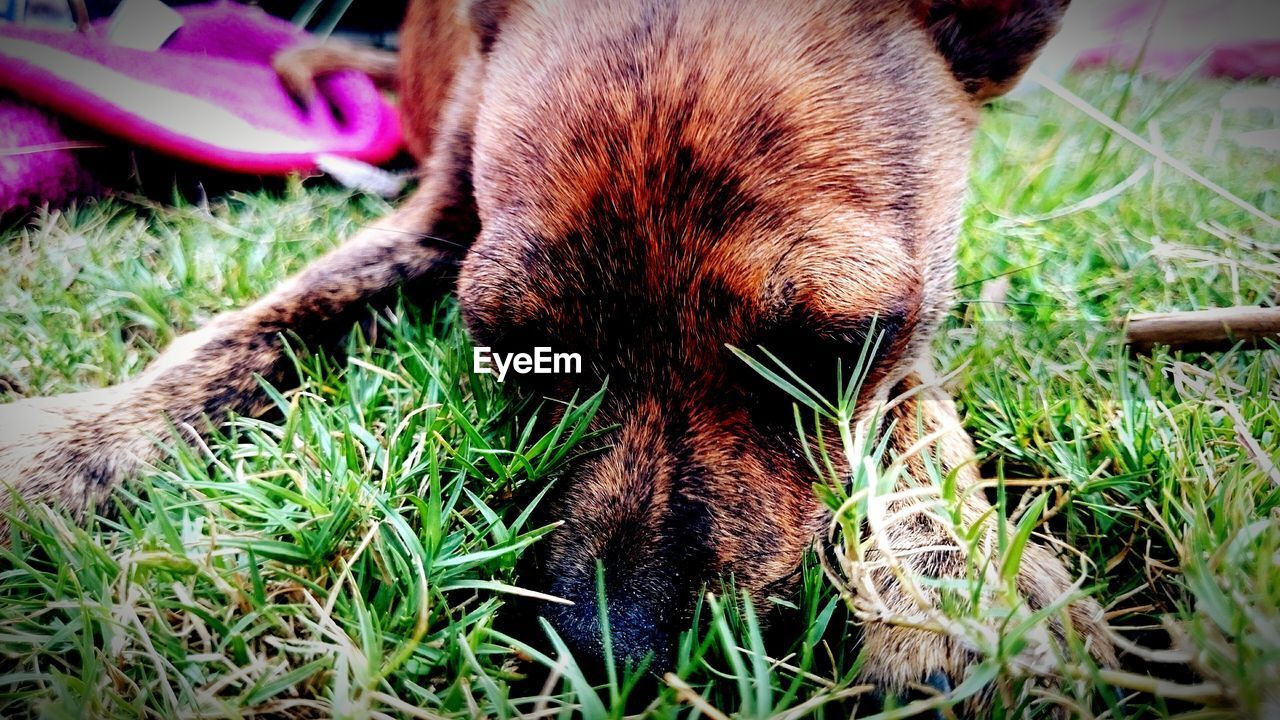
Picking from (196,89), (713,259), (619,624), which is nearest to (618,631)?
(619,624)

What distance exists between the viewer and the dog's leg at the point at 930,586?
1144 millimetres

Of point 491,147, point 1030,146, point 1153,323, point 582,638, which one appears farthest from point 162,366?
point 1030,146

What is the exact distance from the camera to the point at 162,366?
185 cm

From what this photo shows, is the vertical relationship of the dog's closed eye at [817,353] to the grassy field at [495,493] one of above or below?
above

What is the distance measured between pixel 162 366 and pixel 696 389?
4.68 feet

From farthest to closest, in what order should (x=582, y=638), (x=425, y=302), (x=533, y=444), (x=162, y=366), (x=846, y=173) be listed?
(x=425, y=302) < (x=162, y=366) < (x=533, y=444) < (x=846, y=173) < (x=582, y=638)

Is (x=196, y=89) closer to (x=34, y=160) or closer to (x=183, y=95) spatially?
(x=183, y=95)

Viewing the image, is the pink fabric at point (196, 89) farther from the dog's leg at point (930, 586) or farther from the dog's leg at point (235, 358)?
the dog's leg at point (930, 586)

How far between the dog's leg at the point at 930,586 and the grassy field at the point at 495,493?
52mm

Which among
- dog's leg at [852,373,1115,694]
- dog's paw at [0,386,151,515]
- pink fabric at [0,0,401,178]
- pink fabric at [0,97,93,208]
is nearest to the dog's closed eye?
dog's leg at [852,373,1115,694]

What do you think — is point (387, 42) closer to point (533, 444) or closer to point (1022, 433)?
point (533, 444)

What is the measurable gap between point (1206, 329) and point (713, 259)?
3.99 ft

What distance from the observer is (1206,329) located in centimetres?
163

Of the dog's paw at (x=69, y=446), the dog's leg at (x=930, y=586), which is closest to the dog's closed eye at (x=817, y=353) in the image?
the dog's leg at (x=930, y=586)
